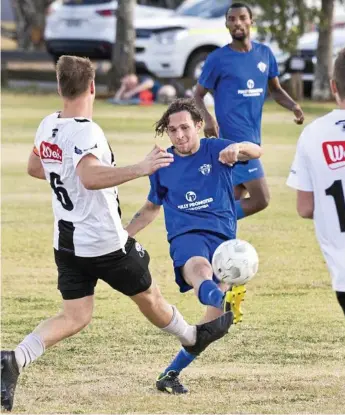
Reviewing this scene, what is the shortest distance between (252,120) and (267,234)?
1915 mm

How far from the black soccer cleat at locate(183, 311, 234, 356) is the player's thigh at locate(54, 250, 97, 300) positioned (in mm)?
720

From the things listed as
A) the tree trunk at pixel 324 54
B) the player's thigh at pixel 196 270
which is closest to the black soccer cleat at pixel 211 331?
→ the player's thigh at pixel 196 270

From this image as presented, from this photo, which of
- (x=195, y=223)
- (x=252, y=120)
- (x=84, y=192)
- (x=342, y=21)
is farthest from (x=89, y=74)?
(x=342, y=21)

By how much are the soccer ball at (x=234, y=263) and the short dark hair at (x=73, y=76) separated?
135 centimetres

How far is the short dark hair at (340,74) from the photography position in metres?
5.72

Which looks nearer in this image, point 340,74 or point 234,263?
point 340,74

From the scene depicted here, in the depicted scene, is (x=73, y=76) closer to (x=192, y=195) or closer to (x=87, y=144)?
(x=87, y=144)

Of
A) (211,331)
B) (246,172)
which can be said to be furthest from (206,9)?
(211,331)

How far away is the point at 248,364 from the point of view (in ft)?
25.8

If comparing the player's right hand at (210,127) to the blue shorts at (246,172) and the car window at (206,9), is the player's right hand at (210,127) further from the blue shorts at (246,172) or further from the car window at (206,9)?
the car window at (206,9)

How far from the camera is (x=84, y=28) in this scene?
105 ft

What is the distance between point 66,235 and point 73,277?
23 cm

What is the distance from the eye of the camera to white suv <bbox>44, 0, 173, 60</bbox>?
105ft

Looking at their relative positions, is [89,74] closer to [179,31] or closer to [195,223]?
[195,223]
